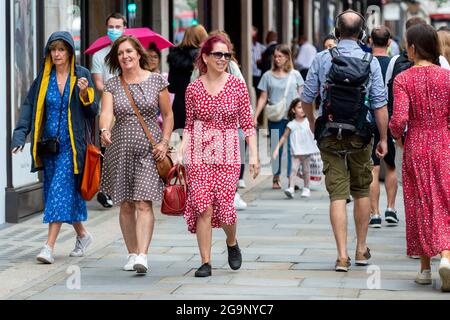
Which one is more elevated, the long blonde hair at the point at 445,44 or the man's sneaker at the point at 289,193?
the long blonde hair at the point at 445,44

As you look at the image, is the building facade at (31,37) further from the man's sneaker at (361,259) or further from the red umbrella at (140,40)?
the man's sneaker at (361,259)

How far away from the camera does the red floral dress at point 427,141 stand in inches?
322

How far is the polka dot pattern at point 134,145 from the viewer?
8.86 m

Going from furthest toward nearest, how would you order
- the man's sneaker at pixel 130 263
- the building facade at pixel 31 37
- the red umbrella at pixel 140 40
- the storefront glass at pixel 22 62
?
the red umbrella at pixel 140 40, the storefront glass at pixel 22 62, the building facade at pixel 31 37, the man's sneaker at pixel 130 263

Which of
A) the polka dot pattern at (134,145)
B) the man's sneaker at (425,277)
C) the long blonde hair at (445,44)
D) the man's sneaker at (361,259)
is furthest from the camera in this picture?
the long blonde hair at (445,44)

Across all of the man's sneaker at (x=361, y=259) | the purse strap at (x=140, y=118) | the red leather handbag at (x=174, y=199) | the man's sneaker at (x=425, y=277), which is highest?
the purse strap at (x=140, y=118)

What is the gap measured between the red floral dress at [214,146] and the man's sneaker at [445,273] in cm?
158

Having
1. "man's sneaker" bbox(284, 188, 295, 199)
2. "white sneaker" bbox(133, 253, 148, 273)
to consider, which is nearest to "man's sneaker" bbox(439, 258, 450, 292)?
"white sneaker" bbox(133, 253, 148, 273)

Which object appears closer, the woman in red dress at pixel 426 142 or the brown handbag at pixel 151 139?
the woman in red dress at pixel 426 142

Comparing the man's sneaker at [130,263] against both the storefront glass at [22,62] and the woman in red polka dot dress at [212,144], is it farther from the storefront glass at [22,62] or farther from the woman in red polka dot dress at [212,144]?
the storefront glass at [22,62]

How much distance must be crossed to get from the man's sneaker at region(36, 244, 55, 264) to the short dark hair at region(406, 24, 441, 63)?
3.07 m

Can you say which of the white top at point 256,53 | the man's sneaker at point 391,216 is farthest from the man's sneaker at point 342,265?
the white top at point 256,53

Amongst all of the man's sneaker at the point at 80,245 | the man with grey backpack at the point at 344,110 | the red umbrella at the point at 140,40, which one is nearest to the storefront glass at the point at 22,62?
the red umbrella at the point at 140,40

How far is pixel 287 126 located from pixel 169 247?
4.67m
